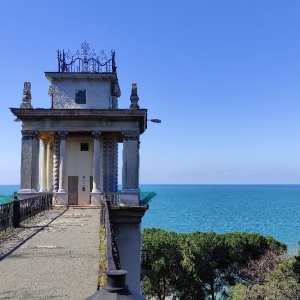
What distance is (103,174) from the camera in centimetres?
2811

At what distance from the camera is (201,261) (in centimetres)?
3806

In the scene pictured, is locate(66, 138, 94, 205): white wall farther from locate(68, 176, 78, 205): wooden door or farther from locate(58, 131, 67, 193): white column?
locate(58, 131, 67, 193): white column

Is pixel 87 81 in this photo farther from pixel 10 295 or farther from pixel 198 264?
pixel 10 295

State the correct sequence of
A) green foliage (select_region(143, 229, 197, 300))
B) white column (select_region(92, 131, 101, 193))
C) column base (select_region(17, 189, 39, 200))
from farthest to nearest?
green foliage (select_region(143, 229, 197, 300)), white column (select_region(92, 131, 101, 193)), column base (select_region(17, 189, 39, 200))

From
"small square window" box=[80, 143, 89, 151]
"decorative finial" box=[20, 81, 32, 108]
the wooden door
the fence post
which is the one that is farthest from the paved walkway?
"small square window" box=[80, 143, 89, 151]

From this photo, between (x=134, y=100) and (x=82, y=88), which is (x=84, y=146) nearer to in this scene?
(x=82, y=88)

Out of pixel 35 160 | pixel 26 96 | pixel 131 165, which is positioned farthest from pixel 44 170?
pixel 131 165

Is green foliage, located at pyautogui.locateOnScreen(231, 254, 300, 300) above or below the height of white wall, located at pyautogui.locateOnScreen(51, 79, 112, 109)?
below

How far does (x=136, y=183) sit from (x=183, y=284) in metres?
15.3

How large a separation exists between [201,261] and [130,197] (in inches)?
668

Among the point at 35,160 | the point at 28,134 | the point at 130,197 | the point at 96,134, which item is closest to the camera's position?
the point at 130,197

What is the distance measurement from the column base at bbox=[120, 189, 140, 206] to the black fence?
5038 millimetres

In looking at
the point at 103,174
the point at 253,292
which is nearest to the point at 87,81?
the point at 103,174

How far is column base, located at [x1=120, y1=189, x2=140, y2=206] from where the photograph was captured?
24219 millimetres
